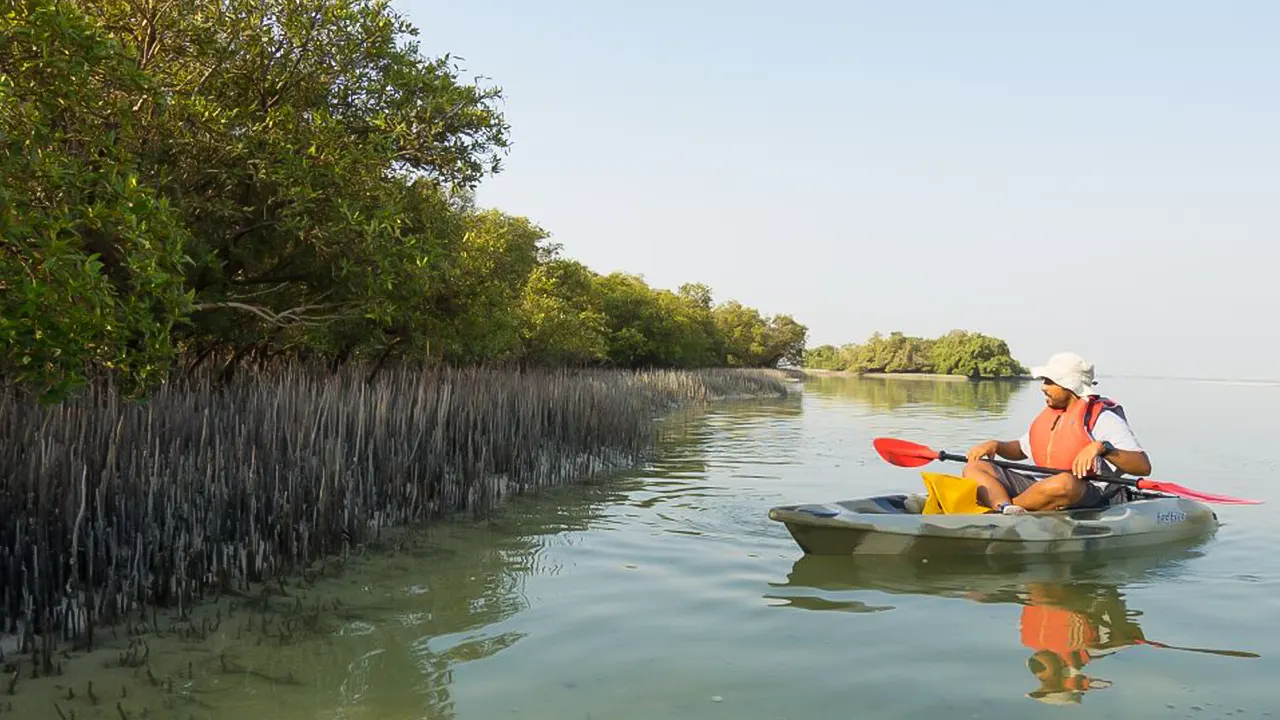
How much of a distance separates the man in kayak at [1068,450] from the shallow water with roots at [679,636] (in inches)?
26.0

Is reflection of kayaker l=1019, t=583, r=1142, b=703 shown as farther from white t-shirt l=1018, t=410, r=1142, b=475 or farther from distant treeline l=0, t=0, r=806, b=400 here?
distant treeline l=0, t=0, r=806, b=400

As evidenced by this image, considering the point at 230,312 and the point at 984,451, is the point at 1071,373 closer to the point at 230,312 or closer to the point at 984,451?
the point at 984,451

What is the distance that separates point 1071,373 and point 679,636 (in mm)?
4332

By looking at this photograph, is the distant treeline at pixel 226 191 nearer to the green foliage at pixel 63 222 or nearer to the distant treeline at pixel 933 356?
the green foliage at pixel 63 222

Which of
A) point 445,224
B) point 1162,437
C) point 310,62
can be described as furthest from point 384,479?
point 1162,437

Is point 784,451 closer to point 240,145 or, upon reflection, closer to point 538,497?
point 538,497

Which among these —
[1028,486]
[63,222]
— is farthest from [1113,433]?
[63,222]

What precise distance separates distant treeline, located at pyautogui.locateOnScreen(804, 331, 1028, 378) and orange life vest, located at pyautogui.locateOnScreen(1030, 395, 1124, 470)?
94.1 meters

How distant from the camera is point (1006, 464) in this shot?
7.50 metres

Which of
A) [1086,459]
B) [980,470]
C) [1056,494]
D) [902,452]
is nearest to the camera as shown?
[1086,459]

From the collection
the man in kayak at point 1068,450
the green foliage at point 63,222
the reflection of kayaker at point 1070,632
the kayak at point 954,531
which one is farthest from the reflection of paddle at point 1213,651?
the green foliage at point 63,222

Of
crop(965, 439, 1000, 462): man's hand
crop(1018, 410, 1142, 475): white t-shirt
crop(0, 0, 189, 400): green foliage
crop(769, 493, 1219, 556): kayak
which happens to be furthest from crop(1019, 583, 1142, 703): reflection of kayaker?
crop(0, 0, 189, 400): green foliage

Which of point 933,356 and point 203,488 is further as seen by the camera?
point 933,356

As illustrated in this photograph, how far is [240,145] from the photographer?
9.71 meters
